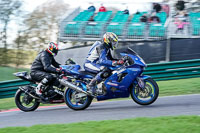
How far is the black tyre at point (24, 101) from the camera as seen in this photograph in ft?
24.9

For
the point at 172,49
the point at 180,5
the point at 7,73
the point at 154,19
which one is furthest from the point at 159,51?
the point at 7,73

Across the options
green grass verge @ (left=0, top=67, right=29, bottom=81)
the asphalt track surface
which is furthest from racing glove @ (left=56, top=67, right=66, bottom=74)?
green grass verge @ (left=0, top=67, right=29, bottom=81)

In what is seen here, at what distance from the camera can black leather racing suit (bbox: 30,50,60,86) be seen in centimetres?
729

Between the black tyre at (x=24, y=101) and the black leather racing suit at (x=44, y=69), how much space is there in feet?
1.63

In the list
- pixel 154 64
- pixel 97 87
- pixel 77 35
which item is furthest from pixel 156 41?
pixel 97 87

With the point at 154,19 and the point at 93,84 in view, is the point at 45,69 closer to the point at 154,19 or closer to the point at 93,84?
the point at 93,84

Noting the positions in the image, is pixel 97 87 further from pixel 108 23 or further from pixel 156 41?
pixel 108 23

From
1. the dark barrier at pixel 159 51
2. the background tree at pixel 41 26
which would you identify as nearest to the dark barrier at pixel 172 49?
the dark barrier at pixel 159 51

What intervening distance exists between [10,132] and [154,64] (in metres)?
7.66

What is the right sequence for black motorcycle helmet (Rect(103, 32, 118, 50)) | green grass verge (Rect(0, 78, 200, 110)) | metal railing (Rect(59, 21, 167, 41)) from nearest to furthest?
black motorcycle helmet (Rect(103, 32, 118, 50)) < green grass verge (Rect(0, 78, 200, 110)) < metal railing (Rect(59, 21, 167, 41))

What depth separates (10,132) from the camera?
16.2ft

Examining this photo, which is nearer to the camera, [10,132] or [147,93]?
[10,132]

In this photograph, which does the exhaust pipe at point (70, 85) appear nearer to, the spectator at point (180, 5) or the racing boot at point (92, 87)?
the racing boot at point (92, 87)

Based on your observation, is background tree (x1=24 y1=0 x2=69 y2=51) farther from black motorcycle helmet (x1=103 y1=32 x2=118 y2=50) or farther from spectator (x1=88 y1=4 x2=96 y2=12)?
black motorcycle helmet (x1=103 y1=32 x2=118 y2=50)
